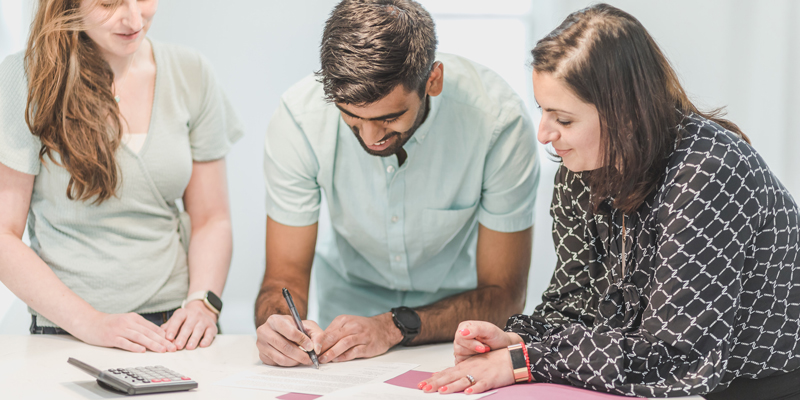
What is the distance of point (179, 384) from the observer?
4.09ft

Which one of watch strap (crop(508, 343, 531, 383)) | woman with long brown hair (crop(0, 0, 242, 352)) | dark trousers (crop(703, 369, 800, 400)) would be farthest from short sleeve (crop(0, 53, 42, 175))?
dark trousers (crop(703, 369, 800, 400))

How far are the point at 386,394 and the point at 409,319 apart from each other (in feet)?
1.18

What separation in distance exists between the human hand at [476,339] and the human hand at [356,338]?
23cm

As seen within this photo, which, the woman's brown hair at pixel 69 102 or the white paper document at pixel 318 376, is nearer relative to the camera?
the white paper document at pixel 318 376

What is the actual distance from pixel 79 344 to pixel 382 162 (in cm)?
85

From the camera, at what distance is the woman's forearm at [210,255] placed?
1.85 m

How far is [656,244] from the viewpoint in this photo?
1262 millimetres

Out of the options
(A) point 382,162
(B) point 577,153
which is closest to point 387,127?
(A) point 382,162

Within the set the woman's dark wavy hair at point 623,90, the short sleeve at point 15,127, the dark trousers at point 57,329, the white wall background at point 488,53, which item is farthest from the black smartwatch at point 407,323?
the white wall background at point 488,53

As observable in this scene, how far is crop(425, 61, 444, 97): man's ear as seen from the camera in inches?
65.9

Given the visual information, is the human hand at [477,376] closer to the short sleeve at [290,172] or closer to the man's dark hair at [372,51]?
the man's dark hair at [372,51]

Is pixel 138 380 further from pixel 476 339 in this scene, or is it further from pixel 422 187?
pixel 422 187

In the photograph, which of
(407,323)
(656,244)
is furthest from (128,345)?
(656,244)

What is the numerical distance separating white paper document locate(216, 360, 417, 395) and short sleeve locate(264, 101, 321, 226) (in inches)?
20.3
